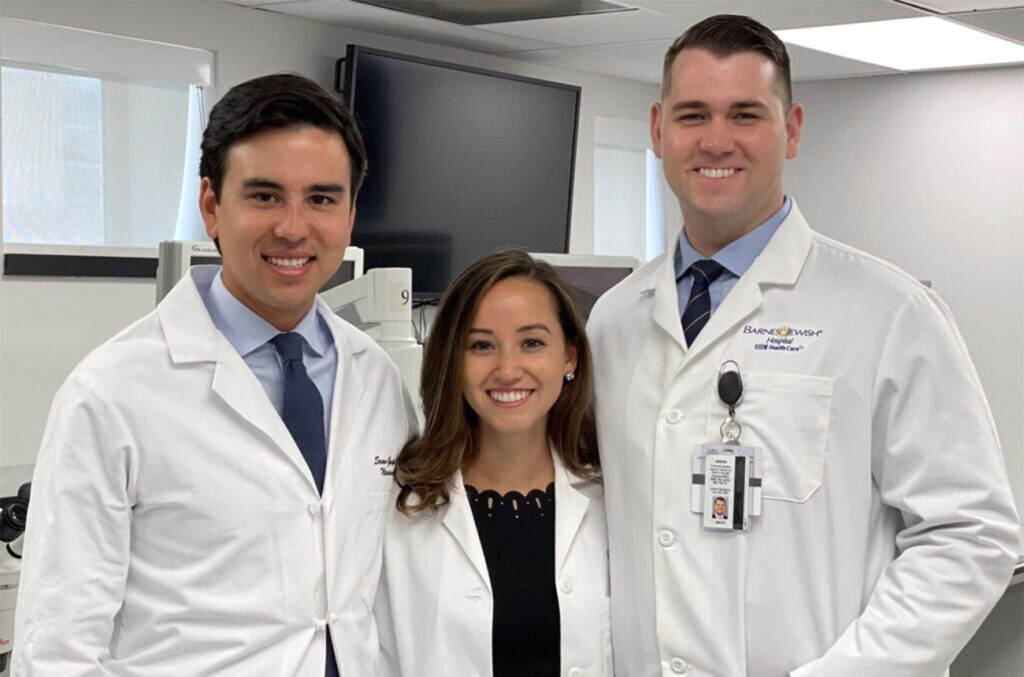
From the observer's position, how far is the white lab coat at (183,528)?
1.51m

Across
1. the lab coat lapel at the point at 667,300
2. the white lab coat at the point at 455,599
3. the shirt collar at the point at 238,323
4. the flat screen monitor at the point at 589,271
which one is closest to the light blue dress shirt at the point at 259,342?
the shirt collar at the point at 238,323

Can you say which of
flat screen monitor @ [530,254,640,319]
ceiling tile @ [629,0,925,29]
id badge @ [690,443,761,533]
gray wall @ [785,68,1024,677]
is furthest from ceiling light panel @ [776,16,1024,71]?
id badge @ [690,443,761,533]

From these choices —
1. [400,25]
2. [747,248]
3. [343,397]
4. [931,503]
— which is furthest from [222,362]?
[400,25]

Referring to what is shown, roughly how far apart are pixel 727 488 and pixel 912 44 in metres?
3.64

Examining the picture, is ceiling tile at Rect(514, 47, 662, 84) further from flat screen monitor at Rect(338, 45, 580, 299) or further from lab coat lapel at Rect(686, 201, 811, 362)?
lab coat lapel at Rect(686, 201, 811, 362)

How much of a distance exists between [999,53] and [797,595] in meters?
4.16

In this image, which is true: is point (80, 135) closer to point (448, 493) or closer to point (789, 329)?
point (448, 493)

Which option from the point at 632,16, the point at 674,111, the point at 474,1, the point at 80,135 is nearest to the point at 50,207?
the point at 80,135

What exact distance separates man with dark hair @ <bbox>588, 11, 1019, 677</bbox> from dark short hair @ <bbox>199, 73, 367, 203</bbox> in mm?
476

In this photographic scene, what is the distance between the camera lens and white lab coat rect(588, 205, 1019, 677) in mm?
1634

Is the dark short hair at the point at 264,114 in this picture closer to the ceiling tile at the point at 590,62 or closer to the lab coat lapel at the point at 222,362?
the lab coat lapel at the point at 222,362

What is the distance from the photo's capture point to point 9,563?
2.34 metres

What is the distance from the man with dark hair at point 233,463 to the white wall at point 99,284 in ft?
6.46

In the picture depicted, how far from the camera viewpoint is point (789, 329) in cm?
173
